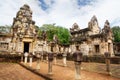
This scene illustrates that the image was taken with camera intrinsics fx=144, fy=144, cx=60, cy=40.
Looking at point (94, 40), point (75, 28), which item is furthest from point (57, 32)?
point (94, 40)

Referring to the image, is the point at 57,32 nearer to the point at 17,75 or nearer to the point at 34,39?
the point at 34,39

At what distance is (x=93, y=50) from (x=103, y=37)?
2.86 meters

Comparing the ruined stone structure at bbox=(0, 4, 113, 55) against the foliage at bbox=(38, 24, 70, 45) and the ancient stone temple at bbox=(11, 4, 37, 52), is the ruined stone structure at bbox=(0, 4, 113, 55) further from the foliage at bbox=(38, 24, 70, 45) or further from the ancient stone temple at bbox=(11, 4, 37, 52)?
the foliage at bbox=(38, 24, 70, 45)

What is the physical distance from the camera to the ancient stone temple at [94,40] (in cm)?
2331

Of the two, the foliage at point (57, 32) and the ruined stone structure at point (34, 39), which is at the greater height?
the foliage at point (57, 32)

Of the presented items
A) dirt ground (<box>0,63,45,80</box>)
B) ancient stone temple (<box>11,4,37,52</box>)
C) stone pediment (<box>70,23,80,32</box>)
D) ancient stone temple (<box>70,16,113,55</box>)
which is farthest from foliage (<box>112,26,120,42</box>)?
dirt ground (<box>0,63,45,80</box>)

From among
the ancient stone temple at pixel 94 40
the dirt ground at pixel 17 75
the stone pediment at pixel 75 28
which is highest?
the stone pediment at pixel 75 28

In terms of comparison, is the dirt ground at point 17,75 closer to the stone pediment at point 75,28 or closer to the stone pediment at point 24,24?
the stone pediment at point 24,24

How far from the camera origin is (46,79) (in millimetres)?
8484

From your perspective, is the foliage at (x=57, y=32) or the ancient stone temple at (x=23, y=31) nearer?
the ancient stone temple at (x=23, y=31)

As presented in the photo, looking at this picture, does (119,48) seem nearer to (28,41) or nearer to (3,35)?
(28,41)

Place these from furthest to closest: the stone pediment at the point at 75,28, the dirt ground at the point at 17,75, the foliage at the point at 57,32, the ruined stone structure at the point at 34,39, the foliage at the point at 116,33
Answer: the foliage at the point at 57,32
the foliage at the point at 116,33
the stone pediment at the point at 75,28
the ruined stone structure at the point at 34,39
the dirt ground at the point at 17,75

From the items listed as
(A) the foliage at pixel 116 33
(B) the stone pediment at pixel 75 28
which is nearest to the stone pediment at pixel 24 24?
(B) the stone pediment at pixel 75 28

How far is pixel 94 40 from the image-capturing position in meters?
24.7
